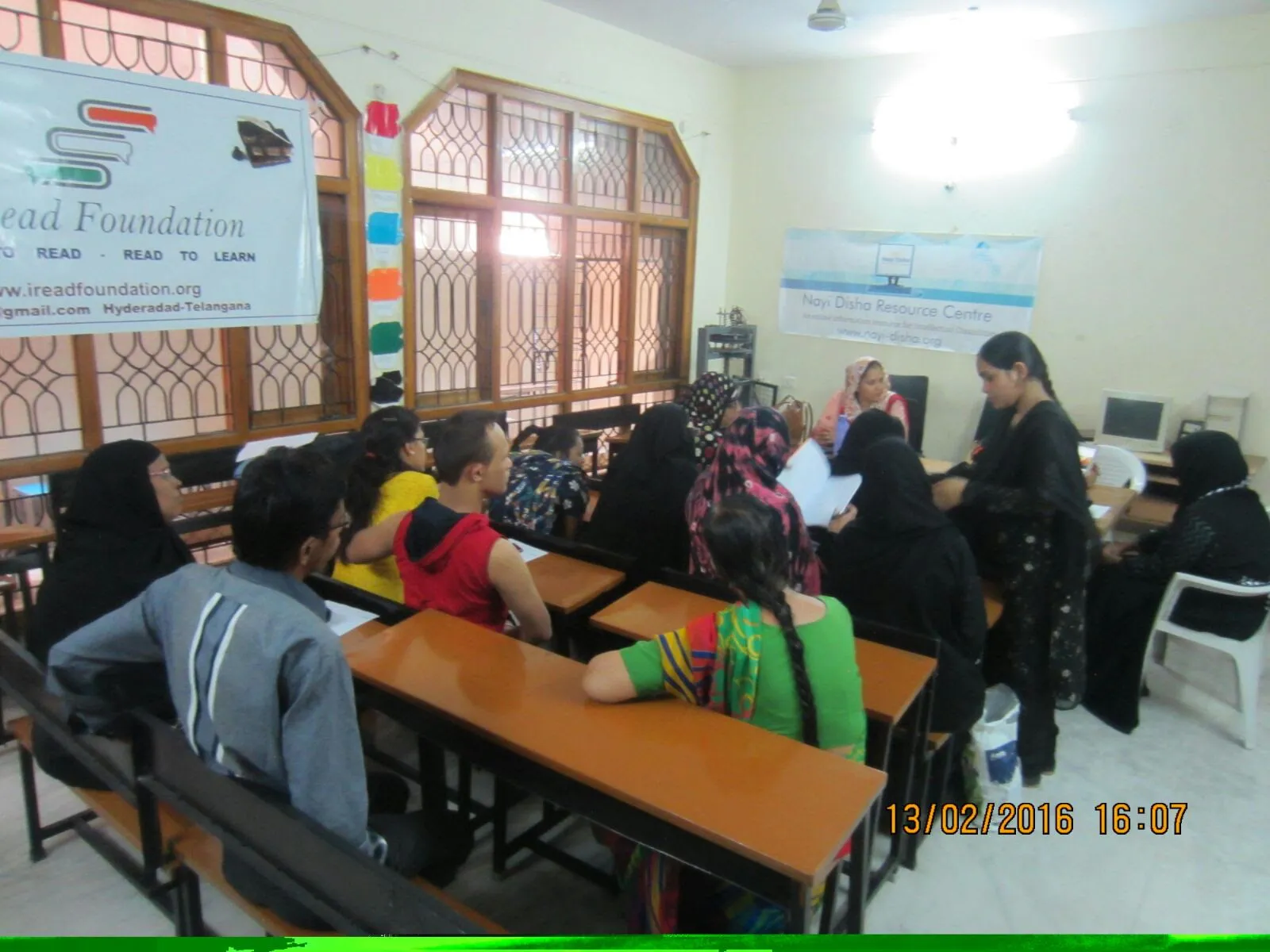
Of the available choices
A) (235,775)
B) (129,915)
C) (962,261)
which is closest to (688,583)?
(235,775)

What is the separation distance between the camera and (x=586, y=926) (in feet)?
6.68

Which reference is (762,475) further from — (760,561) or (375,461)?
(375,461)

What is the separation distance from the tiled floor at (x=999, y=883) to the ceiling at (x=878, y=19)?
11.9 ft

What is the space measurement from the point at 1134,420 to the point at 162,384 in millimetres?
4732

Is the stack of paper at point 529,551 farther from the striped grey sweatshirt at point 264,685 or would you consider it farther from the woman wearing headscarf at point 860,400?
the woman wearing headscarf at point 860,400

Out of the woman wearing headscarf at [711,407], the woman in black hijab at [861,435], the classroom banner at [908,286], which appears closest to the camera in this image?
the woman in black hijab at [861,435]

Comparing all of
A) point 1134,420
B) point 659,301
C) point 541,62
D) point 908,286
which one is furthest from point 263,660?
point 908,286

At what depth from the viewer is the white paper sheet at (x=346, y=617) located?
2.01 meters

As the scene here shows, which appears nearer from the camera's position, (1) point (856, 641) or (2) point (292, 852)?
(2) point (292, 852)

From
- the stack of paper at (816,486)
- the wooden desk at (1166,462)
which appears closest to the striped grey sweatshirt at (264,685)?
the stack of paper at (816,486)

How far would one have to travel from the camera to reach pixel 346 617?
2.08m

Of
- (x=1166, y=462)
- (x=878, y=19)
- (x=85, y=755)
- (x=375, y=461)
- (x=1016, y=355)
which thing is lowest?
(x=85, y=755)

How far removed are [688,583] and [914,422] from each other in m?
3.47

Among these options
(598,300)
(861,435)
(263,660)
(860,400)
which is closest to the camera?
(263,660)
